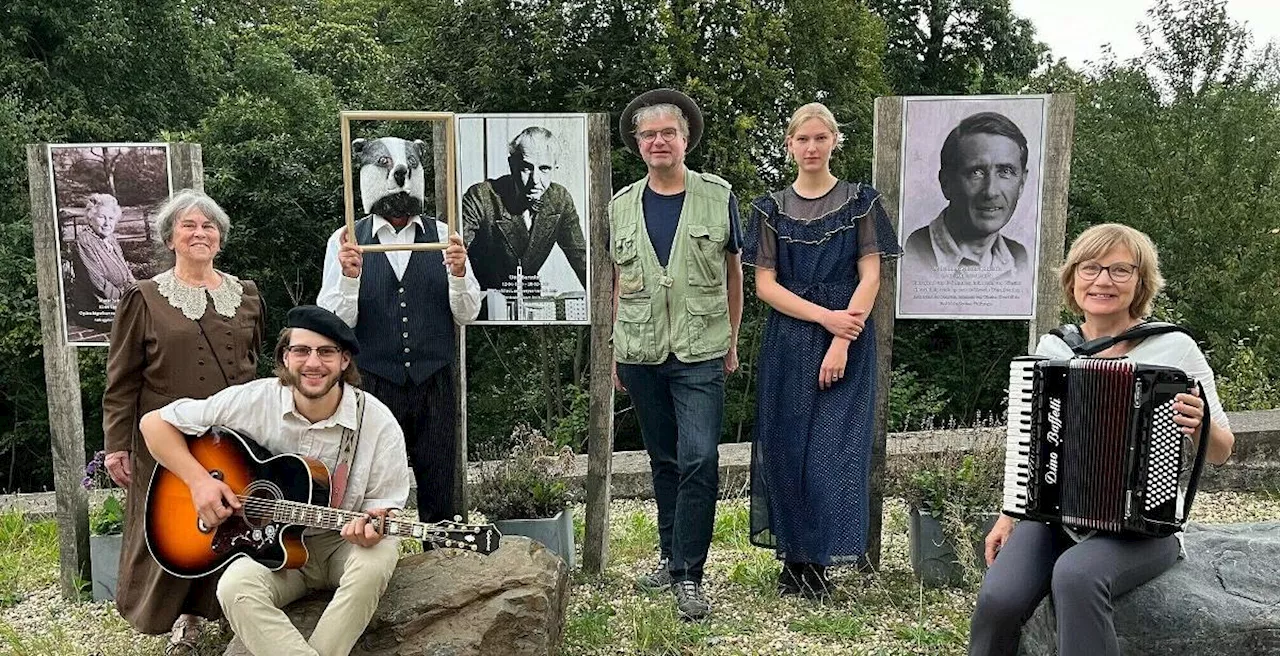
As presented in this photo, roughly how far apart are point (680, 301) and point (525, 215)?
0.93 meters

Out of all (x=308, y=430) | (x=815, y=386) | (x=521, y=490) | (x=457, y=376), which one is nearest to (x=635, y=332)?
(x=815, y=386)

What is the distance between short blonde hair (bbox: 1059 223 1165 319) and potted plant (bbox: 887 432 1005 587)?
1552 millimetres

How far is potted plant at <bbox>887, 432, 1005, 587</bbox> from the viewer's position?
15.5ft

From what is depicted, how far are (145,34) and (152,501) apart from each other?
13.0 meters

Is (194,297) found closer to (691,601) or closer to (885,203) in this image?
(691,601)

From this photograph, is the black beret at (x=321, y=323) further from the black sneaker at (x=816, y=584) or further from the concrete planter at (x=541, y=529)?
the black sneaker at (x=816, y=584)

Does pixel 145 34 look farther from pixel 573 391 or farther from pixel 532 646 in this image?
pixel 532 646

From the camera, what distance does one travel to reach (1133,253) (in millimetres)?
3336

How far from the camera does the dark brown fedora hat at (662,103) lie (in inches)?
174

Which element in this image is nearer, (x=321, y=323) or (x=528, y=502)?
(x=321, y=323)

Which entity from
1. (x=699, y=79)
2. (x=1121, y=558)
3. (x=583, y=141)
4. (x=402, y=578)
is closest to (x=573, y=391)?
(x=699, y=79)

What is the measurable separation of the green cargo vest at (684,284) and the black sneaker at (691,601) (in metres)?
0.94

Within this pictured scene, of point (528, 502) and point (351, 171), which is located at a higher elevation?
point (351, 171)

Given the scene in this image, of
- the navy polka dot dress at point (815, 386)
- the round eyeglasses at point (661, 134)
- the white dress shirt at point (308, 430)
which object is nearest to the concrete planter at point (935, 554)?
the navy polka dot dress at point (815, 386)
